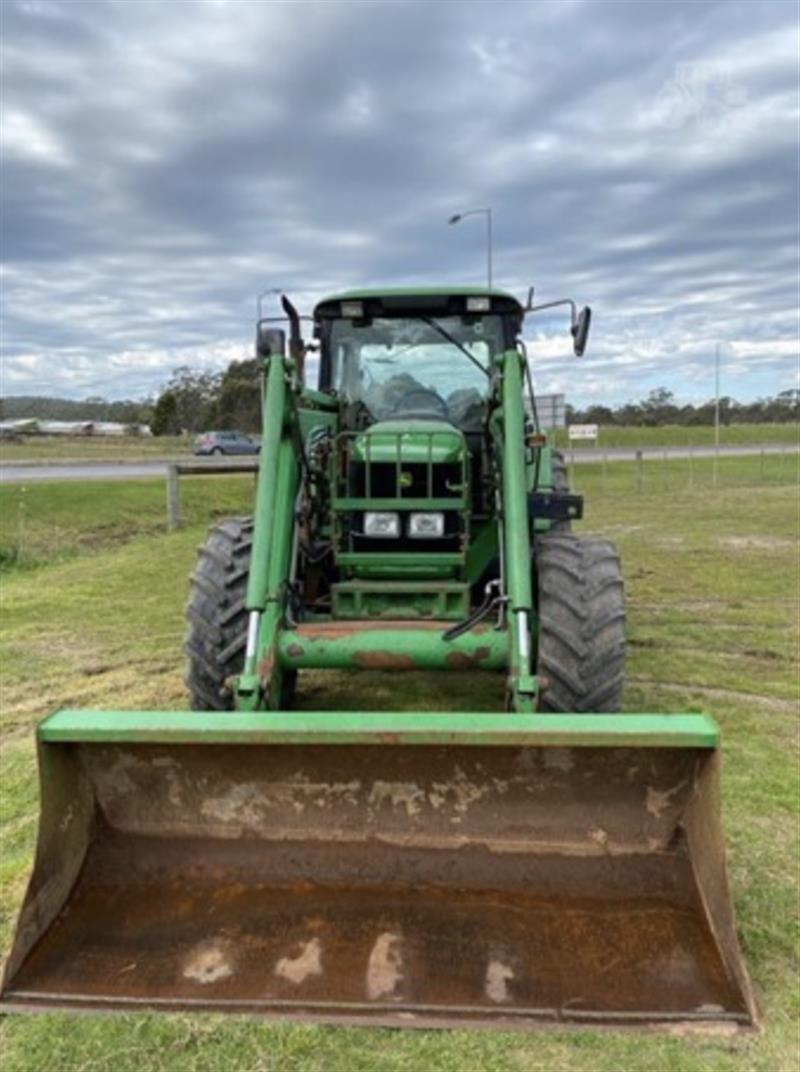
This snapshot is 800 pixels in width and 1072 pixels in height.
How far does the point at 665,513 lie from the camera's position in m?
18.7

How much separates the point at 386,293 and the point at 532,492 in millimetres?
1453

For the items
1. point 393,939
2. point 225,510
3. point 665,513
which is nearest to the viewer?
point 393,939

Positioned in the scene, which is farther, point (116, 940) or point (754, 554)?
point (754, 554)

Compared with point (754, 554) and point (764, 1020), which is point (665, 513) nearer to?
point (754, 554)

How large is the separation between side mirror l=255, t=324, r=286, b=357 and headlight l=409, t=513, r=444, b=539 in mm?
1072

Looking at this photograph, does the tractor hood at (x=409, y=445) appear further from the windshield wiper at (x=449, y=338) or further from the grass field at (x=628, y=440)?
the grass field at (x=628, y=440)

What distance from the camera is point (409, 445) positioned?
507 cm

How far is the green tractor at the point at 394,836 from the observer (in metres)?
2.88

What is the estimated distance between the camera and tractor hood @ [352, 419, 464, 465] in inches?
198

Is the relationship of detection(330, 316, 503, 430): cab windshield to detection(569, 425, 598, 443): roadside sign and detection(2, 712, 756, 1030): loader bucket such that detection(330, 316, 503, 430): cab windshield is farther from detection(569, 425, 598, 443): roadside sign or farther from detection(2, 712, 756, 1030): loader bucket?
detection(569, 425, 598, 443): roadside sign

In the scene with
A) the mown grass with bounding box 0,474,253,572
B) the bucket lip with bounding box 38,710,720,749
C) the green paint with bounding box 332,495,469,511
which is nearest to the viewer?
the bucket lip with bounding box 38,710,720,749

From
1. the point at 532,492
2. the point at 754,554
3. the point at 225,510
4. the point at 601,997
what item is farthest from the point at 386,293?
the point at 225,510

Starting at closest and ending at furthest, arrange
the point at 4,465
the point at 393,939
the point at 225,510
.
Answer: the point at 393,939, the point at 225,510, the point at 4,465

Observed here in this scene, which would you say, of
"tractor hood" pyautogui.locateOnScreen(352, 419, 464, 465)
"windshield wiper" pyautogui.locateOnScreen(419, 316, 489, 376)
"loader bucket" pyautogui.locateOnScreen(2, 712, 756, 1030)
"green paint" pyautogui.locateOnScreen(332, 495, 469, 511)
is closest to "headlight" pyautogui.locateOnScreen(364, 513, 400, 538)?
"green paint" pyautogui.locateOnScreen(332, 495, 469, 511)
